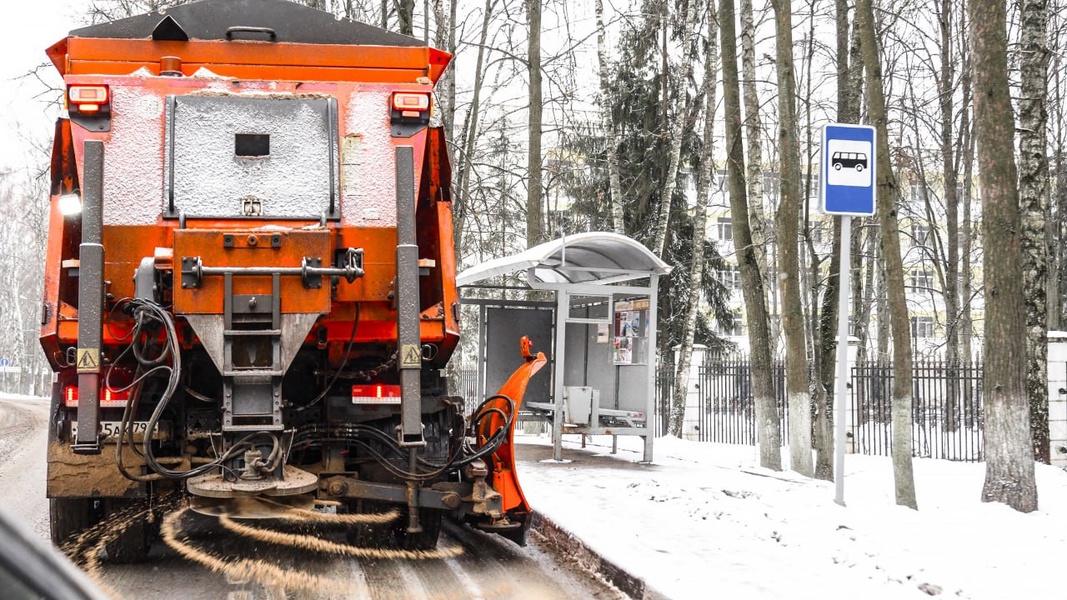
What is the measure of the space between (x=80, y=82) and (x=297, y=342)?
80.3 inches

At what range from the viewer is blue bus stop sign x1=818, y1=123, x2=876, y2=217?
332 inches

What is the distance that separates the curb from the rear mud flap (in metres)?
0.39

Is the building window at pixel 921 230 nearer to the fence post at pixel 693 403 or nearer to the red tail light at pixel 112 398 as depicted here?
the fence post at pixel 693 403

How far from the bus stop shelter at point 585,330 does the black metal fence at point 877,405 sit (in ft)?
12.4

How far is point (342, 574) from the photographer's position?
22.5ft

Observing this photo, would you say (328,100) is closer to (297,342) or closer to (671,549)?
(297,342)

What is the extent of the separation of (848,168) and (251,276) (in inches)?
198

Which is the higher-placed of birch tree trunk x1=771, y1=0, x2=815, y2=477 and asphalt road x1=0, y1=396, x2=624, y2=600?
birch tree trunk x1=771, y1=0, x2=815, y2=477

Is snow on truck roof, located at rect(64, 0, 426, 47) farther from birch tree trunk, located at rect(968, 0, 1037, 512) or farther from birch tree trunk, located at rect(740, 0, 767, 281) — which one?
birch tree trunk, located at rect(740, 0, 767, 281)

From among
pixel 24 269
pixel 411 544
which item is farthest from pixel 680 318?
pixel 24 269

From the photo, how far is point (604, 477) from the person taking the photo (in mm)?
10977

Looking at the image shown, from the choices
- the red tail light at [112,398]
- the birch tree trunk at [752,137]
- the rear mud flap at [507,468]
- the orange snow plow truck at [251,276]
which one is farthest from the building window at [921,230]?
the red tail light at [112,398]

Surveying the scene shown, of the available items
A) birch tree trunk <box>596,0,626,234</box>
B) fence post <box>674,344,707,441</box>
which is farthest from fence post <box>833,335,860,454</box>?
birch tree trunk <box>596,0,626,234</box>

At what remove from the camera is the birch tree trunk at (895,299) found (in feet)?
32.0
